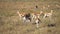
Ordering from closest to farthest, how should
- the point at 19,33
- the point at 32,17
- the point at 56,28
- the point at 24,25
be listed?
the point at 19,33 < the point at 56,28 < the point at 24,25 < the point at 32,17

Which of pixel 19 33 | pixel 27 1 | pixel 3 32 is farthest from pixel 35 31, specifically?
pixel 27 1

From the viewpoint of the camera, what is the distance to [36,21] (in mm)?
15305

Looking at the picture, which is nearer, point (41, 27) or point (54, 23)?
point (41, 27)

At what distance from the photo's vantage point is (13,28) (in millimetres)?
14117

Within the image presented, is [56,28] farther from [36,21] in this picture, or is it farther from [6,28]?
[6,28]

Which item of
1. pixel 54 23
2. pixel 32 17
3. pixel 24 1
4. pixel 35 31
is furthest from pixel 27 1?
pixel 35 31

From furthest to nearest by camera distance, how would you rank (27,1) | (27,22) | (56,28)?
(27,1), (27,22), (56,28)

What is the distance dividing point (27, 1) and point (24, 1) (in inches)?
16.5

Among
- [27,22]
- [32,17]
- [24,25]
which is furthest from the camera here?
[32,17]

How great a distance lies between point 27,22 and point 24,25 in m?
1.04

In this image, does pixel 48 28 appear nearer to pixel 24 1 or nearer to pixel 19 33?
pixel 19 33

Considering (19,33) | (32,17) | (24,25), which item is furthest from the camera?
(32,17)

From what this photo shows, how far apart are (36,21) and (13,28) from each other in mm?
2019

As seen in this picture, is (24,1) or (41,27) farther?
(24,1)
